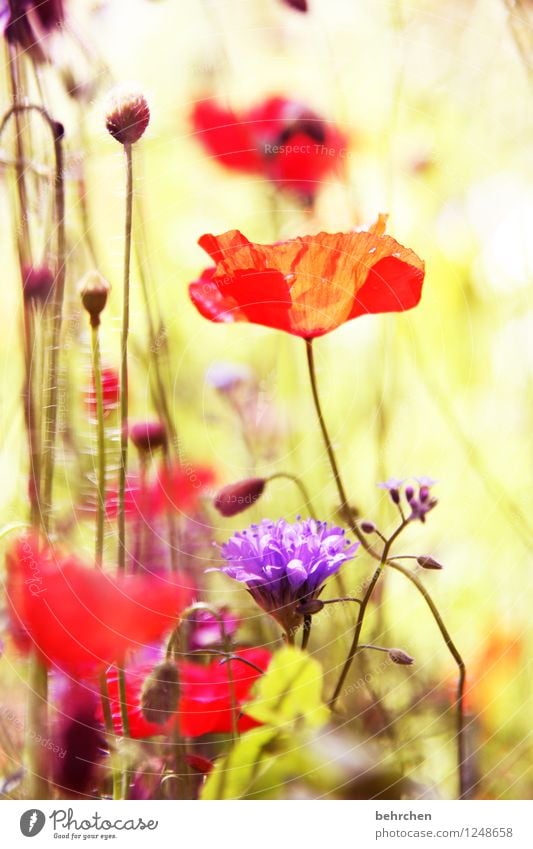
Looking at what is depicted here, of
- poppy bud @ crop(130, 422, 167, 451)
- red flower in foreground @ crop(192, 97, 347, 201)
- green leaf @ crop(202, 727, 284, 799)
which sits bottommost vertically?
green leaf @ crop(202, 727, 284, 799)

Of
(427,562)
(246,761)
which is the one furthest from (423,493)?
(246,761)

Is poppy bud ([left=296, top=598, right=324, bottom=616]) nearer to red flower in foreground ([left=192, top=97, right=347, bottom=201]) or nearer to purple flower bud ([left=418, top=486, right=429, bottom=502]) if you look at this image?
purple flower bud ([left=418, top=486, right=429, bottom=502])

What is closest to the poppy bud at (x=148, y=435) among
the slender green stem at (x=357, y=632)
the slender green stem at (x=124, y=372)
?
the slender green stem at (x=124, y=372)

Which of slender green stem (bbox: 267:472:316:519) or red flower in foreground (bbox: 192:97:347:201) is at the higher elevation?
red flower in foreground (bbox: 192:97:347:201)

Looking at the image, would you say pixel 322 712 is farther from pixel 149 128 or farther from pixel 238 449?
pixel 149 128

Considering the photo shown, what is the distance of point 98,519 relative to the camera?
1.29 feet

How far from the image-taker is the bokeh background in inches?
16.3

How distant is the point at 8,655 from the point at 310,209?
9.4 inches

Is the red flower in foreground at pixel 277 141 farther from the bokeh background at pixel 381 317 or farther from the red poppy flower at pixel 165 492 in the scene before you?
the red poppy flower at pixel 165 492

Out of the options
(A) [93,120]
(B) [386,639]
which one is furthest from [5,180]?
(B) [386,639]

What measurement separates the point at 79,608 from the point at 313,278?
168 mm

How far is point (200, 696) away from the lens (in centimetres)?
38

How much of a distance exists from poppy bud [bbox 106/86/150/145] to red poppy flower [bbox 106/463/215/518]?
0.46ft

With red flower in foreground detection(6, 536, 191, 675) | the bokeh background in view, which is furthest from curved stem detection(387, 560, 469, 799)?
red flower in foreground detection(6, 536, 191, 675)
